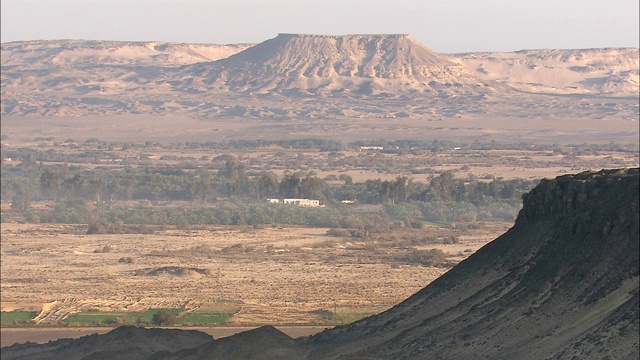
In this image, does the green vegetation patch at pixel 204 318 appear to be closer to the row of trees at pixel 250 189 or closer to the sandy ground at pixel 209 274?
the sandy ground at pixel 209 274

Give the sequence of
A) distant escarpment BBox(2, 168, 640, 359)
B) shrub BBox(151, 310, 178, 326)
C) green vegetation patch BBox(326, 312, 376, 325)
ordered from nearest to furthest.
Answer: distant escarpment BBox(2, 168, 640, 359) → green vegetation patch BBox(326, 312, 376, 325) → shrub BBox(151, 310, 178, 326)

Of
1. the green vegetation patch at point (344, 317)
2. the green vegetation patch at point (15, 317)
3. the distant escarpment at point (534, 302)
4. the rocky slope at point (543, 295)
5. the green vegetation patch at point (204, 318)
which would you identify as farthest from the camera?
the green vegetation patch at point (204, 318)

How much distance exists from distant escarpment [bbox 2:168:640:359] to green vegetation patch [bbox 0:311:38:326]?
20094 mm

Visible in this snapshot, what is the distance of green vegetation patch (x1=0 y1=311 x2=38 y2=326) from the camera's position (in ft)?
205

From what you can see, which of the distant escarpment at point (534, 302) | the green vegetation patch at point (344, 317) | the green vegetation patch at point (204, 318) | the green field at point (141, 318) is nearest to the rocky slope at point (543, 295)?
the distant escarpment at point (534, 302)

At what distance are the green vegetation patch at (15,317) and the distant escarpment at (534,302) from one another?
2009 cm

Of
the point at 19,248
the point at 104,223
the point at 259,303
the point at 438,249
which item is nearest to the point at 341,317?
the point at 259,303

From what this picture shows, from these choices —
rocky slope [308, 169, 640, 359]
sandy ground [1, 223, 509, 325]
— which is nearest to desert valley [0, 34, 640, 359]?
rocky slope [308, 169, 640, 359]

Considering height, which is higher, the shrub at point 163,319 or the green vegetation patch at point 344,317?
the green vegetation patch at point 344,317

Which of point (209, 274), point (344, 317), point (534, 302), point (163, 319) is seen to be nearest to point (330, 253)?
point (209, 274)

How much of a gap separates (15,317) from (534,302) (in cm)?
3580

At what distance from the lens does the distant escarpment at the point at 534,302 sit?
3138cm

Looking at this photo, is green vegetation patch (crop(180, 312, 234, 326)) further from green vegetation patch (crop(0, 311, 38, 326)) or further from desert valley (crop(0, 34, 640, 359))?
green vegetation patch (crop(0, 311, 38, 326))

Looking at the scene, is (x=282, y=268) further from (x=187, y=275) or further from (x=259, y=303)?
(x=259, y=303)
